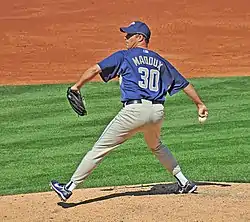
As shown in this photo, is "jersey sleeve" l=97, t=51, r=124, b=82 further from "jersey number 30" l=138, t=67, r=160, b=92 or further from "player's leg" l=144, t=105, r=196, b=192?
"player's leg" l=144, t=105, r=196, b=192

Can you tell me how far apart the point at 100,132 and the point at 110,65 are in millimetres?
5401

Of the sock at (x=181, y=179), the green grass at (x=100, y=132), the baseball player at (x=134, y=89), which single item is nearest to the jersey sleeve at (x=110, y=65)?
the baseball player at (x=134, y=89)

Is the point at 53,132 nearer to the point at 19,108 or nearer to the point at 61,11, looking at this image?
the point at 19,108

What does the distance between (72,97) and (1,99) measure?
8.59 m

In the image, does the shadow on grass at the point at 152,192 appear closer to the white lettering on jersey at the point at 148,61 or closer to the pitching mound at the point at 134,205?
the pitching mound at the point at 134,205

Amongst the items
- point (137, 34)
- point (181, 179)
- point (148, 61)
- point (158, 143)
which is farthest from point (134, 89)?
point (181, 179)

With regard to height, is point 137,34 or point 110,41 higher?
point 137,34

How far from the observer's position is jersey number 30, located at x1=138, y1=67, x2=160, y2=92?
23.9 ft

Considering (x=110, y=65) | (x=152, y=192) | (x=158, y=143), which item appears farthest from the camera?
(x=152, y=192)

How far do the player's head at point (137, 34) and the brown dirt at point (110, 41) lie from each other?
59.8 inches

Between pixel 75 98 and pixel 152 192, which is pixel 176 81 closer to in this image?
pixel 75 98

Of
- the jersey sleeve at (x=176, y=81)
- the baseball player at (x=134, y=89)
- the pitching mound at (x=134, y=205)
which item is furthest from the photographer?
the jersey sleeve at (x=176, y=81)

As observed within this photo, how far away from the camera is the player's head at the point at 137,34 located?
7.43 meters

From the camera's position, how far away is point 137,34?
7.45 metres
